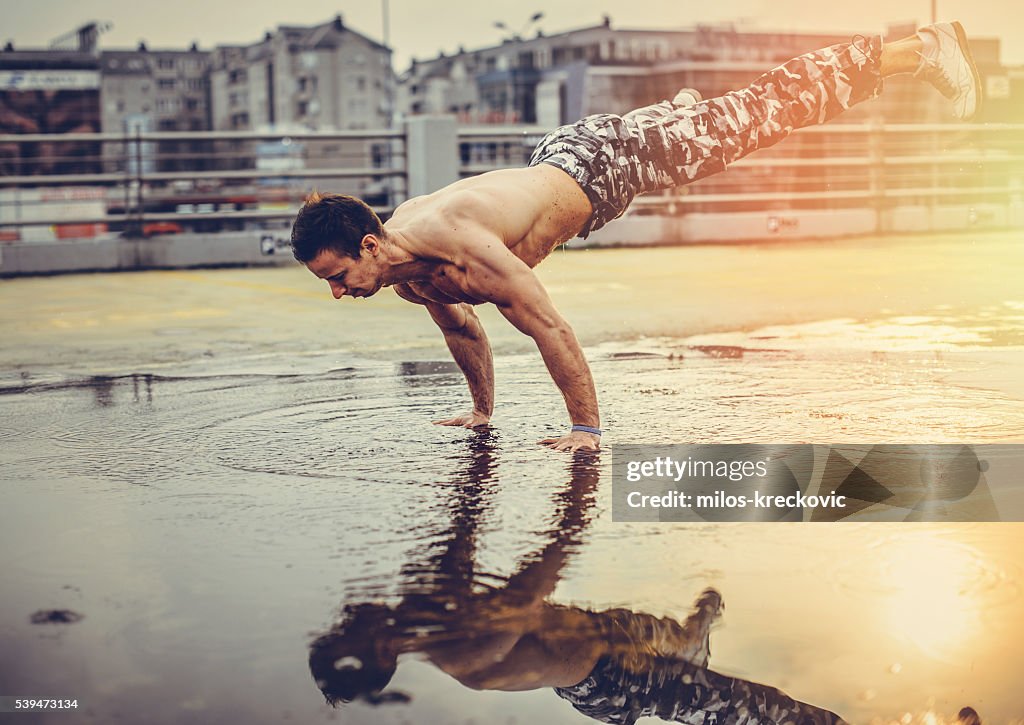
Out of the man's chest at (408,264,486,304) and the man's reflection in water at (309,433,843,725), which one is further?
the man's chest at (408,264,486,304)

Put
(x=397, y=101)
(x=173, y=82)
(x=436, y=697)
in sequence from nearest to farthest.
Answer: (x=436, y=697) → (x=397, y=101) → (x=173, y=82)

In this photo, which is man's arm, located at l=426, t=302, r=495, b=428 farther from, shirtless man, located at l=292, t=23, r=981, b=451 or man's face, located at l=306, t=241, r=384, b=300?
man's face, located at l=306, t=241, r=384, b=300

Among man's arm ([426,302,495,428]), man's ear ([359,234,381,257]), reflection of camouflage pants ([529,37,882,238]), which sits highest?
reflection of camouflage pants ([529,37,882,238])

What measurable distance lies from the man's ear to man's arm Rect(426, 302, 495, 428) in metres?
0.67

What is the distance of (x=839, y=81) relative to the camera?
6180mm

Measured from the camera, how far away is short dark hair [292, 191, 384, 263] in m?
4.45

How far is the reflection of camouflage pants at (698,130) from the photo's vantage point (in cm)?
554

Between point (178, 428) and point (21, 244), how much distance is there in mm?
10558

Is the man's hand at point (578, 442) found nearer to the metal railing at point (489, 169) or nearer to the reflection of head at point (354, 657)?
the reflection of head at point (354, 657)

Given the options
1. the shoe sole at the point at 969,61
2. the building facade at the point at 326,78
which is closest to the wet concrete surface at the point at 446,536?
the shoe sole at the point at 969,61

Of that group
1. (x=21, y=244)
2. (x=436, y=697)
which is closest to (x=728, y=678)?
(x=436, y=697)

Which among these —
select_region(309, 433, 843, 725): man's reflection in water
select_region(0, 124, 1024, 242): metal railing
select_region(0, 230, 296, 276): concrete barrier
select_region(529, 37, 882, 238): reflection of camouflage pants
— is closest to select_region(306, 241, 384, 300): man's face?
select_region(529, 37, 882, 238): reflection of camouflage pants

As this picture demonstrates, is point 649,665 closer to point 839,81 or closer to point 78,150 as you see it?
point 839,81

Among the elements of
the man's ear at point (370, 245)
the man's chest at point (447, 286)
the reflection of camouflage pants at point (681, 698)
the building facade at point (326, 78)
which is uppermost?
the building facade at point (326, 78)
